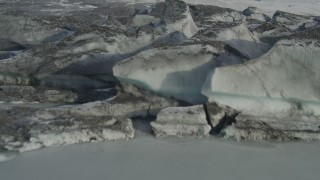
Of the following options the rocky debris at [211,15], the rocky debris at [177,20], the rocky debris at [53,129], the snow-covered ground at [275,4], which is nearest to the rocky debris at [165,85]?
the rocky debris at [53,129]

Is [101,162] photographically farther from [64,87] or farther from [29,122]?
[64,87]

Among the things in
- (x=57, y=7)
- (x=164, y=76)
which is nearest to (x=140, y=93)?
(x=164, y=76)

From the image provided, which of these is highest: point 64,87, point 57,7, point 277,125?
point 277,125

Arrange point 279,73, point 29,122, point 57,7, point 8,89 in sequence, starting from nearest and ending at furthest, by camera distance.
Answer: point 29,122, point 279,73, point 8,89, point 57,7

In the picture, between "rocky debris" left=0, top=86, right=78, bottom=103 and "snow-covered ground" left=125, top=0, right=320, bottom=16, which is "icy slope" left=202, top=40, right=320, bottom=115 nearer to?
"rocky debris" left=0, top=86, right=78, bottom=103

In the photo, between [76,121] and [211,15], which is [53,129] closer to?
[76,121]

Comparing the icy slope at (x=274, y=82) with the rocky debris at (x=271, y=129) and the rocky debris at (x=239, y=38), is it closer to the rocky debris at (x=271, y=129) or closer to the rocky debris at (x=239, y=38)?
the rocky debris at (x=271, y=129)

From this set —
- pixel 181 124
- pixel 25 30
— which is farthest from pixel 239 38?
pixel 25 30
